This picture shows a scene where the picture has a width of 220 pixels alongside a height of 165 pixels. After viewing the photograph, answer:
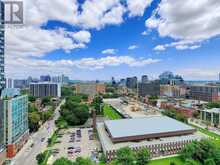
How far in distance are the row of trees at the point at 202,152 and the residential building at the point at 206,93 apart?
57.4 metres

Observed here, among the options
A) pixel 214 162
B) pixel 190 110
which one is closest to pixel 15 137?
pixel 214 162

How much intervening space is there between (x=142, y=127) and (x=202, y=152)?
12.0 metres

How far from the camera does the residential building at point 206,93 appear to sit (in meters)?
78.7

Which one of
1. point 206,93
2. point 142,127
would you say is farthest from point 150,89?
point 142,127

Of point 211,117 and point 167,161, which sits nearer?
point 167,161

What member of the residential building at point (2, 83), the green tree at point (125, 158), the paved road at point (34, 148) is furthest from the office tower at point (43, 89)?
the green tree at point (125, 158)

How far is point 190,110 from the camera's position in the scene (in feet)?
201

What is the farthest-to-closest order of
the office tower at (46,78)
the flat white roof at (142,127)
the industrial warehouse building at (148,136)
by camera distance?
1. the office tower at (46,78)
2. the flat white roof at (142,127)
3. the industrial warehouse building at (148,136)

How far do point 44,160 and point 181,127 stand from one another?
90.0 ft

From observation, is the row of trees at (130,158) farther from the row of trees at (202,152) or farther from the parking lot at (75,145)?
the row of trees at (202,152)

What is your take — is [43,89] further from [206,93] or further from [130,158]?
[130,158]

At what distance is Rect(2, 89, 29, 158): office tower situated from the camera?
3166 cm

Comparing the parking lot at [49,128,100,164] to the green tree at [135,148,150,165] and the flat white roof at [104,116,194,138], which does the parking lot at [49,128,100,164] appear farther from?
the green tree at [135,148,150,165]

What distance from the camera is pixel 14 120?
33.4 m
